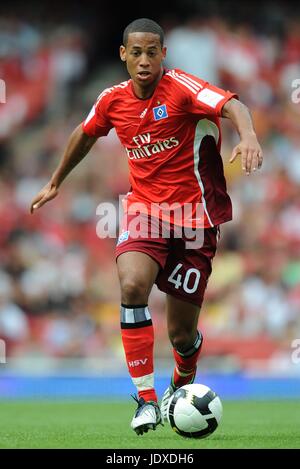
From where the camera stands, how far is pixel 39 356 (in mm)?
14570

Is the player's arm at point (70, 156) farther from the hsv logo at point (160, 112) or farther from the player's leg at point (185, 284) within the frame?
the player's leg at point (185, 284)

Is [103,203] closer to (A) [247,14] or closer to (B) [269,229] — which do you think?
(B) [269,229]

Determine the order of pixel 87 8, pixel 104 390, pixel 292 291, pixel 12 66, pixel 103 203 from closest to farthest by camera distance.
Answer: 1. pixel 104 390
2. pixel 292 291
3. pixel 103 203
4. pixel 12 66
5. pixel 87 8

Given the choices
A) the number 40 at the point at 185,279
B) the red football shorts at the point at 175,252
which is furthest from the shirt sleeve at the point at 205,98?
the number 40 at the point at 185,279

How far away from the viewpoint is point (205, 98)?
650 cm

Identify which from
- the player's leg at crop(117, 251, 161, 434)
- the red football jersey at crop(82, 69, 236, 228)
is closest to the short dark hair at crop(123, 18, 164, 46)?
the red football jersey at crop(82, 69, 236, 228)

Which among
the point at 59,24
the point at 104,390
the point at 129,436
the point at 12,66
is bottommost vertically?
the point at 129,436

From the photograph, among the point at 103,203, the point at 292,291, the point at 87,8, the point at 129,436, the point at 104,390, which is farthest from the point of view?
the point at 87,8

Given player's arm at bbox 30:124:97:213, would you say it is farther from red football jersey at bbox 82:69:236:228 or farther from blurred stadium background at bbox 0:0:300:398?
blurred stadium background at bbox 0:0:300:398

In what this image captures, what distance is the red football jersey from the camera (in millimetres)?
6738

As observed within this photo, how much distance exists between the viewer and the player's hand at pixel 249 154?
5.83 metres

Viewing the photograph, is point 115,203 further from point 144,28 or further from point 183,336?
point 144,28

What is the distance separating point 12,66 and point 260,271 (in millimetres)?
5576

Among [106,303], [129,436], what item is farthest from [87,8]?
[129,436]
